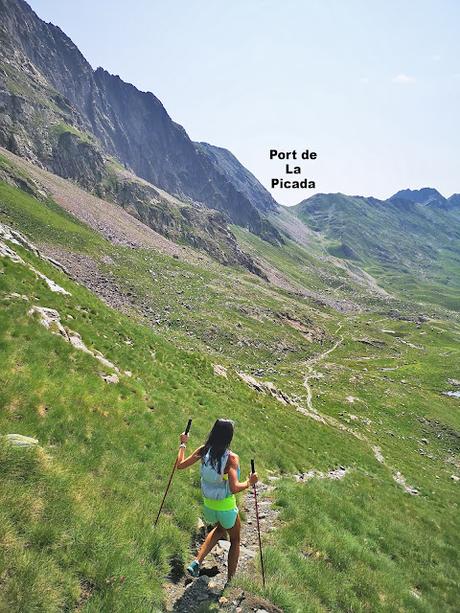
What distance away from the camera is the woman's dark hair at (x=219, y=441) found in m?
8.67

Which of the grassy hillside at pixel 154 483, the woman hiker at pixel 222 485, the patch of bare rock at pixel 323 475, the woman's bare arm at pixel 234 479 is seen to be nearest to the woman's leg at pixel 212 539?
the woman hiker at pixel 222 485

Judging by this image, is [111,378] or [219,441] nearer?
[219,441]

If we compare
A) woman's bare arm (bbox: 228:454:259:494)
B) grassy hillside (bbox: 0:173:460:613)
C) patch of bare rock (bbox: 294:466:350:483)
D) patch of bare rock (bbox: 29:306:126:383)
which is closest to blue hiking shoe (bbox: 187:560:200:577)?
grassy hillside (bbox: 0:173:460:613)

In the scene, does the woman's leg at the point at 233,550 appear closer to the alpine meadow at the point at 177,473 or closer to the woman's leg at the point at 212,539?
the woman's leg at the point at 212,539

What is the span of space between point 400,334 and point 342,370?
3189 inches

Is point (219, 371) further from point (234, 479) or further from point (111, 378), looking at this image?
point (234, 479)

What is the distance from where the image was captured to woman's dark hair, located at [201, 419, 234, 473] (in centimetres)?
867

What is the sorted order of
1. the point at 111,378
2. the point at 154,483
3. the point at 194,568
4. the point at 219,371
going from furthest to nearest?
the point at 219,371 → the point at 111,378 → the point at 154,483 → the point at 194,568

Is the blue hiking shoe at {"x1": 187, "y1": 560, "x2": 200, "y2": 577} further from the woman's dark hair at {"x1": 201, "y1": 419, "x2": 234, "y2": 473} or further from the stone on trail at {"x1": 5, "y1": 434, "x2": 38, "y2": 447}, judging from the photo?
the stone on trail at {"x1": 5, "y1": 434, "x2": 38, "y2": 447}

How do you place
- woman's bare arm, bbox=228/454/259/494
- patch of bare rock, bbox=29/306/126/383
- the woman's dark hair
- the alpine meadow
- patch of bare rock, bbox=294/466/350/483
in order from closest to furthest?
1. the alpine meadow
2. woman's bare arm, bbox=228/454/259/494
3. the woman's dark hair
4. patch of bare rock, bbox=29/306/126/383
5. patch of bare rock, bbox=294/466/350/483

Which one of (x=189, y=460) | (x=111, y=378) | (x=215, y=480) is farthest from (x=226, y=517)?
(x=111, y=378)

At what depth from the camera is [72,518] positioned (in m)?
7.73

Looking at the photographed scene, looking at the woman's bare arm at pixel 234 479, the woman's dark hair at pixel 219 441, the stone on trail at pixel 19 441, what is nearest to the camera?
the woman's bare arm at pixel 234 479

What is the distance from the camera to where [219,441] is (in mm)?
8703
